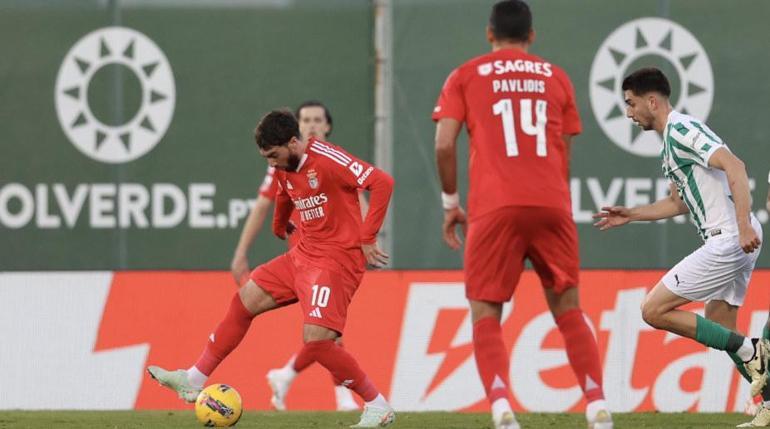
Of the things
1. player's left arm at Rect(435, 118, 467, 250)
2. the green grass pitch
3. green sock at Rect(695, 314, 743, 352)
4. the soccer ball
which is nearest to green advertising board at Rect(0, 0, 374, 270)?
the green grass pitch

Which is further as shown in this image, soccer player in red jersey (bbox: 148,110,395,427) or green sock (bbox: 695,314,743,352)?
soccer player in red jersey (bbox: 148,110,395,427)

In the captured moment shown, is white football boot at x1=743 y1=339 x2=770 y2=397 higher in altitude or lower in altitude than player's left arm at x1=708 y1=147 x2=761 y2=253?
lower

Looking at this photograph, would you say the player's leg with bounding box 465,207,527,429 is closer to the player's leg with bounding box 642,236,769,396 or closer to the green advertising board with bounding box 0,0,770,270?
the player's leg with bounding box 642,236,769,396

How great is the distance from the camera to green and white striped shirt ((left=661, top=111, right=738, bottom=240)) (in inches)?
328

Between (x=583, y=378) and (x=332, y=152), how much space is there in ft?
7.32

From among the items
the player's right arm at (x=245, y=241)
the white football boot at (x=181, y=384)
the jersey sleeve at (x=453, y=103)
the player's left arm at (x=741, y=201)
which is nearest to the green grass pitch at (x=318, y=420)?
the white football boot at (x=181, y=384)

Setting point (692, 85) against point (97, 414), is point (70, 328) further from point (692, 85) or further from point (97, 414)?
point (692, 85)

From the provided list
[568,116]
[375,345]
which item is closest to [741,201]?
[568,116]

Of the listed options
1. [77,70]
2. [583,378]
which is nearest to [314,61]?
[77,70]

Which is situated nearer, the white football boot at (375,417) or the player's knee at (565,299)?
the player's knee at (565,299)

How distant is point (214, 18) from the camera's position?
1398 centimetres

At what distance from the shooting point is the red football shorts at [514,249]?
7.21 metres

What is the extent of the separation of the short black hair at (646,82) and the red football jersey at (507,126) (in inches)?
53.3

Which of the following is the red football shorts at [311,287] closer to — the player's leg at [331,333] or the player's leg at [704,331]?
the player's leg at [331,333]
